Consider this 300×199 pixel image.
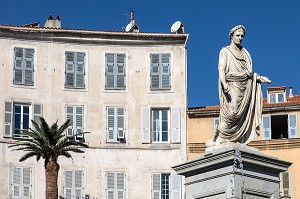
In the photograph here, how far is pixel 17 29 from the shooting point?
49469 mm

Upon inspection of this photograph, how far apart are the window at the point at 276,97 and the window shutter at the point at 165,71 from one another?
7748mm

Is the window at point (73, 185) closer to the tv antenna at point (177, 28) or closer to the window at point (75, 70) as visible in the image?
the window at point (75, 70)

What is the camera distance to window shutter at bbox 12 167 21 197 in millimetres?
46656

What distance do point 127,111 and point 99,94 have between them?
6.63ft

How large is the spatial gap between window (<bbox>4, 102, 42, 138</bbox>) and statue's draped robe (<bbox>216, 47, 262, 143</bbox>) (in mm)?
34811

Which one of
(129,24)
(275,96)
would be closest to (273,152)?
(275,96)

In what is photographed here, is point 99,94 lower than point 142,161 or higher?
higher

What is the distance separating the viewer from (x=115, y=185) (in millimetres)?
48188

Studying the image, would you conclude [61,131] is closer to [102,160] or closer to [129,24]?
[102,160]

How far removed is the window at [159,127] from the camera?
4906 cm

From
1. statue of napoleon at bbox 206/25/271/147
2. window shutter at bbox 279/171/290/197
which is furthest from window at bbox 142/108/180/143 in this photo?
statue of napoleon at bbox 206/25/271/147

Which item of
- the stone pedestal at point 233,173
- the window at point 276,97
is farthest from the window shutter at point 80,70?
the stone pedestal at point 233,173

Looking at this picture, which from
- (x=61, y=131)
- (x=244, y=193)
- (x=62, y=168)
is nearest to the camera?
(x=244, y=193)

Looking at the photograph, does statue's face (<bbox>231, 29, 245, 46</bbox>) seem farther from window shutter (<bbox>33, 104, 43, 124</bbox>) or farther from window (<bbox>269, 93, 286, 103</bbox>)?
window (<bbox>269, 93, 286, 103</bbox>)
